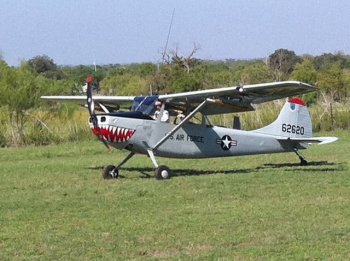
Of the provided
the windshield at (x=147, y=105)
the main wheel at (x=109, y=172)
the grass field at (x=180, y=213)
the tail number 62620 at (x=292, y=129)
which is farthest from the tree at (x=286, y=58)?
the main wheel at (x=109, y=172)

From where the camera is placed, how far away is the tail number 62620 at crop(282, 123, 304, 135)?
16281 mm

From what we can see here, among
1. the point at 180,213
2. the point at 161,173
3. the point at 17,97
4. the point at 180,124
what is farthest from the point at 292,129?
the point at 17,97

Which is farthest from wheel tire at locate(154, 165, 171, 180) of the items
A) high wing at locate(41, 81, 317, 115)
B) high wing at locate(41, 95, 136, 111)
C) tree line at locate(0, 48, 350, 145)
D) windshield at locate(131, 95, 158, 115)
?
tree line at locate(0, 48, 350, 145)

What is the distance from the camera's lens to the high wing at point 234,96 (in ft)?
45.7

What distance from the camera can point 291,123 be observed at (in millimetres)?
16359

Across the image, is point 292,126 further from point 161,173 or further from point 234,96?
point 161,173

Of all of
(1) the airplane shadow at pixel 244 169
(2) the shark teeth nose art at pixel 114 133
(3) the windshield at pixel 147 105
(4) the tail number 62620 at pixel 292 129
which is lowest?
(1) the airplane shadow at pixel 244 169

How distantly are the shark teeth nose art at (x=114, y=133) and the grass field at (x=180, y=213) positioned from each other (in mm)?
817

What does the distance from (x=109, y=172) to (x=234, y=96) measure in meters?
2.91

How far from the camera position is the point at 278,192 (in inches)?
463

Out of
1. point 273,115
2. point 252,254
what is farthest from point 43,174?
point 273,115

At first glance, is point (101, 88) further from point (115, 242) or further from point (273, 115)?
point (115, 242)

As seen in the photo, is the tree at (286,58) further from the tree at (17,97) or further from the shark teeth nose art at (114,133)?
the shark teeth nose art at (114,133)

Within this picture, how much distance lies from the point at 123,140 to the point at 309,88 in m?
3.77
